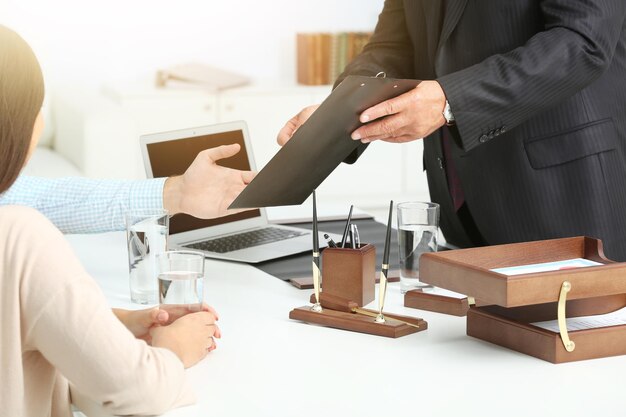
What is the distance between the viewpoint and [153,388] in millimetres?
1177

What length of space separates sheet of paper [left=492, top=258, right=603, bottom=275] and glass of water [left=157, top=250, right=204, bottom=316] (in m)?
0.46

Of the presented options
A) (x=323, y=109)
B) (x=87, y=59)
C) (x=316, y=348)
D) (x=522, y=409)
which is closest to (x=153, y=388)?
(x=316, y=348)

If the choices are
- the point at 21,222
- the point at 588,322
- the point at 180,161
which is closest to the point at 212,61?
the point at 180,161

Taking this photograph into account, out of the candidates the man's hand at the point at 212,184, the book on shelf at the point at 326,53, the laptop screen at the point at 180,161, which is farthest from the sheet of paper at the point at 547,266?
the book on shelf at the point at 326,53

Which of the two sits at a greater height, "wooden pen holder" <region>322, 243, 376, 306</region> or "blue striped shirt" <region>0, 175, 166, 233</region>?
"blue striped shirt" <region>0, 175, 166, 233</region>

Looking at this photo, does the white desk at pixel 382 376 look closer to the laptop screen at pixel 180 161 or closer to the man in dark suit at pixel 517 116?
the man in dark suit at pixel 517 116

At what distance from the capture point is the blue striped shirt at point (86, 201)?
1.99 metres

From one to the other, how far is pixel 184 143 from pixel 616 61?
1020mm

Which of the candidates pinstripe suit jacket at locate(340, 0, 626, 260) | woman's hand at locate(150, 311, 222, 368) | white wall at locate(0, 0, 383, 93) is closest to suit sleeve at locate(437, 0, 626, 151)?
pinstripe suit jacket at locate(340, 0, 626, 260)

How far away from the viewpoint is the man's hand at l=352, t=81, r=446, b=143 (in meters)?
1.77

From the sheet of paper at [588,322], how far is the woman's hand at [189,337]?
499 mm

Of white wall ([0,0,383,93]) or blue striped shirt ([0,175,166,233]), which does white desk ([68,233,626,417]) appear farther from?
white wall ([0,0,383,93])

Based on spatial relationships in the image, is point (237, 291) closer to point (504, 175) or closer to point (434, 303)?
point (434, 303)

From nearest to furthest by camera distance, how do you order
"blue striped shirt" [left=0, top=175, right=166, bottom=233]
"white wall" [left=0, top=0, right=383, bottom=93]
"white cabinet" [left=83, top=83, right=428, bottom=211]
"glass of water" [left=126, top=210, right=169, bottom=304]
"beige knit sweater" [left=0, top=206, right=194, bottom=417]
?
1. "beige knit sweater" [left=0, top=206, right=194, bottom=417]
2. "glass of water" [left=126, top=210, right=169, bottom=304]
3. "blue striped shirt" [left=0, top=175, right=166, bottom=233]
4. "white cabinet" [left=83, top=83, right=428, bottom=211]
5. "white wall" [left=0, top=0, right=383, bottom=93]
